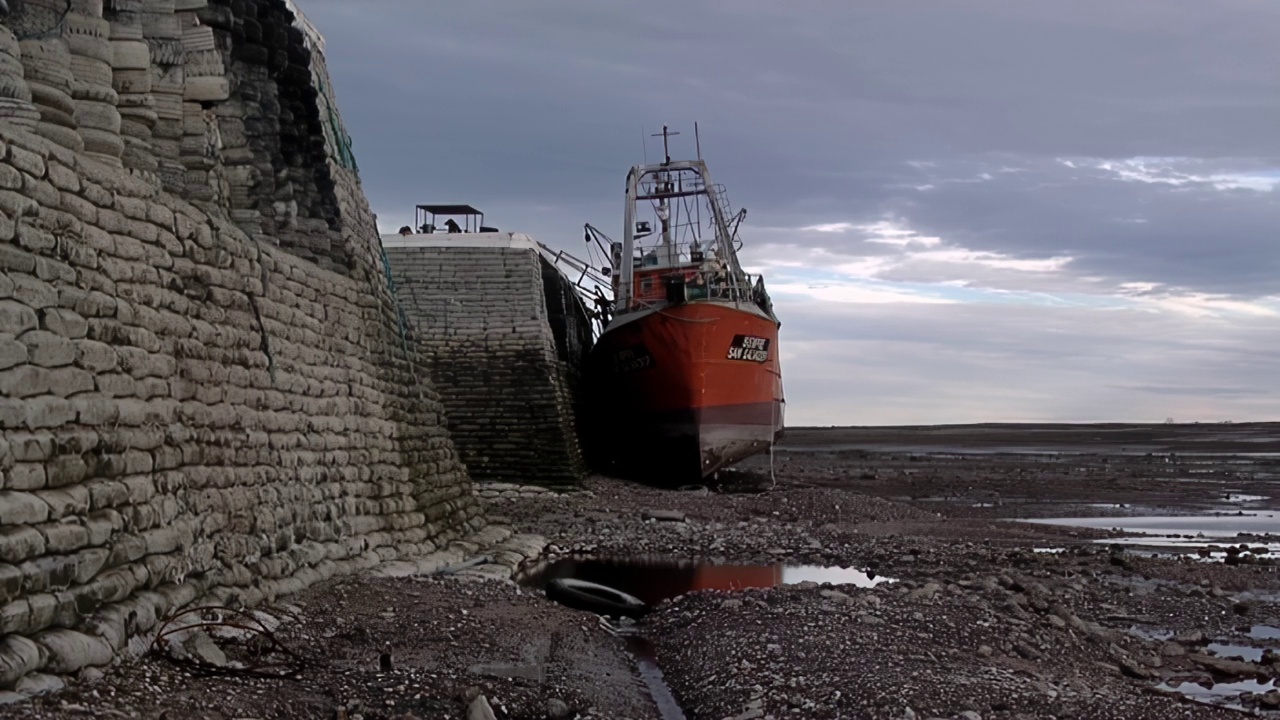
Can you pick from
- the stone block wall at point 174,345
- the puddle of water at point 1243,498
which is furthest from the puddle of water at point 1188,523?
the stone block wall at point 174,345

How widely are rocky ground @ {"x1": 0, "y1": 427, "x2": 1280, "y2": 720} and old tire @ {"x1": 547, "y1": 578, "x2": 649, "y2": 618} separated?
20 centimetres

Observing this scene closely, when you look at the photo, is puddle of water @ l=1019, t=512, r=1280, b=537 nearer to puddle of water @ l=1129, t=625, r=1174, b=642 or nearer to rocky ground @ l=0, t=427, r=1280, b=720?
rocky ground @ l=0, t=427, r=1280, b=720

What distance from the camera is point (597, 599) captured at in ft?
34.9

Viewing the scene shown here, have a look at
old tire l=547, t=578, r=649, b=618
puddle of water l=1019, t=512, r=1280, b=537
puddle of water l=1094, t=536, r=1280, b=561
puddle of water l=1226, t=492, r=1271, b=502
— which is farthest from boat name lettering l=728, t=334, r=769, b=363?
old tire l=547, t=578, r=649, b=618

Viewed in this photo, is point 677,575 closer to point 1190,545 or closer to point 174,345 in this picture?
point 174,345

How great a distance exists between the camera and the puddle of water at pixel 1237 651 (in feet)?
28.9

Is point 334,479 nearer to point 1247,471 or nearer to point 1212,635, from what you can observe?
point 1212,635

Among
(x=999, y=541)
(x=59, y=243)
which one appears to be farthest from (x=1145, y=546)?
(x=59, y=243)

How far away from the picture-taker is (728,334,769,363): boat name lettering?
24.0 meters

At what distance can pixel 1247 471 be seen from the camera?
35.6m

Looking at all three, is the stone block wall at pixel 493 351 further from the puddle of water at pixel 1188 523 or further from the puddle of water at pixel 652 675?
the puddle of water at pixel 652 675

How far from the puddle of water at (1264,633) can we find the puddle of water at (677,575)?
318 cm

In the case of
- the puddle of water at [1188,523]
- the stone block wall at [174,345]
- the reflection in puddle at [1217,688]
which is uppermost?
the stone block wall at [174,345]

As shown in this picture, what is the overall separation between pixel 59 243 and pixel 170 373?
141 cm
